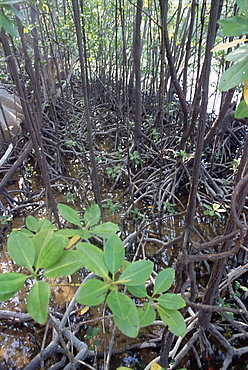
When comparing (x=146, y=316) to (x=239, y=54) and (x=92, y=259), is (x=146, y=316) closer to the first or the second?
(x=92, y=259)

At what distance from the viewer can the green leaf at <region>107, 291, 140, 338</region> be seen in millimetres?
385

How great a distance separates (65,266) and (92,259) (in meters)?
0.05

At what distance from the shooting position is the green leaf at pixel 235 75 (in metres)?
0.41

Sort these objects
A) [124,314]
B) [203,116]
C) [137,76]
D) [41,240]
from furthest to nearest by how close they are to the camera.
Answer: [137,76]
[203,116]
[41,240]
[124,314]

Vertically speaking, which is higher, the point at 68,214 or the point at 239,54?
the point at 239,54

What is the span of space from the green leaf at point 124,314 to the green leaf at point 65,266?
79 mm

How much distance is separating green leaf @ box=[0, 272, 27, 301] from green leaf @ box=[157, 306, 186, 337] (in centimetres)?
26

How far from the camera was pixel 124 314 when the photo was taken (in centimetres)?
39

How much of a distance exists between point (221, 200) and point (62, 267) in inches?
86.6

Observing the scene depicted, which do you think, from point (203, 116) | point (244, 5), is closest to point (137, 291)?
point (244, 5)

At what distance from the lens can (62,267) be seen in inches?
17.1

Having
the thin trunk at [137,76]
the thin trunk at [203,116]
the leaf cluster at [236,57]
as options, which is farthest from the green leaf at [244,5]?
the thin trunk at [137,76]

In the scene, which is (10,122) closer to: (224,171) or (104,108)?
(104,108)

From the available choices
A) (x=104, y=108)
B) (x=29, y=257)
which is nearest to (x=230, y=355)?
(x=29, y=257)
